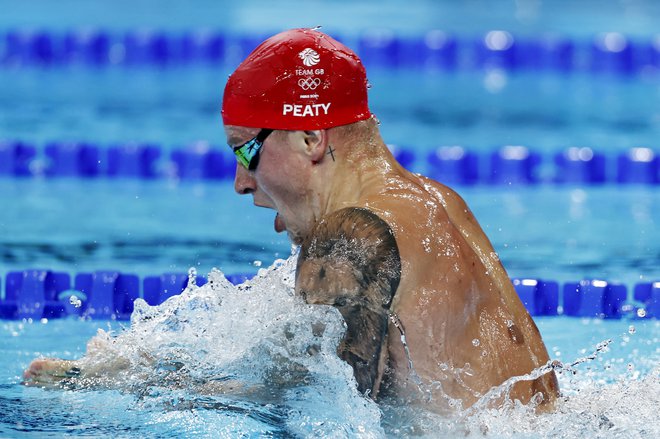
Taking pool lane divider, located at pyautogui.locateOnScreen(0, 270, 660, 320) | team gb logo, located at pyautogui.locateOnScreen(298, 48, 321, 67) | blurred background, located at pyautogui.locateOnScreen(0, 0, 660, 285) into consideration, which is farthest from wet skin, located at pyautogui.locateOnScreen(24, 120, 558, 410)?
blurred background, located at pyautogui.locateOnScreen(0, 0, 660, 285)

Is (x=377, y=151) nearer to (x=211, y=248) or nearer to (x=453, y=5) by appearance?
(x=211, y=248)

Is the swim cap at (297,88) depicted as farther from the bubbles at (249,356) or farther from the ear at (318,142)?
the bubbles at (249,356)

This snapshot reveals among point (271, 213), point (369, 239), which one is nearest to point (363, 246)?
point (369, 239)

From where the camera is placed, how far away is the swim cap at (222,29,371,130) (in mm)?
2158

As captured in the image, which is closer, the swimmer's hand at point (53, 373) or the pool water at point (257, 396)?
the pool water at point (257, 396)

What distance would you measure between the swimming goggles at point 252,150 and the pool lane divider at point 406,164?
3.93 meters

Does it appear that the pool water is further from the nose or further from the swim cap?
the swim cap

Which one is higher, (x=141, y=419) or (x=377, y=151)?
(x=377, y=151)

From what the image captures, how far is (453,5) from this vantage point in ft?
39.7

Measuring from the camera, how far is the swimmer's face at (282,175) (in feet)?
7.10

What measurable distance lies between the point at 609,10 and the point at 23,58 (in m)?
6.24

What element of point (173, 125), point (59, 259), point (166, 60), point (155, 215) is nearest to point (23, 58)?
point (166, 60)

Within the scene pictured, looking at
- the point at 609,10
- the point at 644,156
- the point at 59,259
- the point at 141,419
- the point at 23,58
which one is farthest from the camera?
the point at 609,10

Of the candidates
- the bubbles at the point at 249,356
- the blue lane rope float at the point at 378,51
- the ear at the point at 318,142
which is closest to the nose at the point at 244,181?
the ear at the point at 318,142
